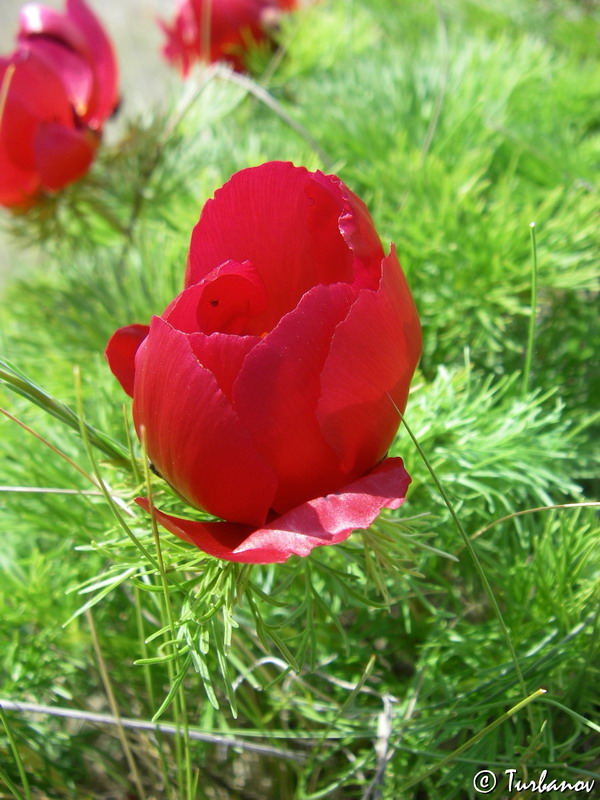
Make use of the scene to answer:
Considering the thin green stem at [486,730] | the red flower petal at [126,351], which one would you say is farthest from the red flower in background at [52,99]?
the thin green stem at [486,730]

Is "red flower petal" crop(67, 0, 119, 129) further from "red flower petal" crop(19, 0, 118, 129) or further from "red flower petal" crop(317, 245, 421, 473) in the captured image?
"red flower petal" crop(317, 245, 421, 473)

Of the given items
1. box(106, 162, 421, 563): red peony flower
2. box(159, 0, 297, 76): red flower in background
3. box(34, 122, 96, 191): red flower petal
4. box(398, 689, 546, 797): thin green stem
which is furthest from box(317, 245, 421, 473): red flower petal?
box(159, 0, 297, 76): red flower in background

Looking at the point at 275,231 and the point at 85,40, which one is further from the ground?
the point at 85,40

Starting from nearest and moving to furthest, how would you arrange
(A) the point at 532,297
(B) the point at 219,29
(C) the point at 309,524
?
1. (C) the point at 309,524
2. (A) the point at 532,297
3. (B) the point at 219,29

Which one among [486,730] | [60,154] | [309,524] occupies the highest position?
[60,154]

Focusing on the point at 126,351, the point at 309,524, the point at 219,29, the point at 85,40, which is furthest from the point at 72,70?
the point at 309,524

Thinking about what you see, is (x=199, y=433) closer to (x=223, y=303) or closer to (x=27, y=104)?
(x=223, y=303)

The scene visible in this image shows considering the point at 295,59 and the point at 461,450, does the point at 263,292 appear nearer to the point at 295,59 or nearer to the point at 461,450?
the point at 461,450

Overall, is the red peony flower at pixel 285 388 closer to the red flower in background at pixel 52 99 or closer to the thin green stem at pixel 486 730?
the thin green stem at pixel 486 730
